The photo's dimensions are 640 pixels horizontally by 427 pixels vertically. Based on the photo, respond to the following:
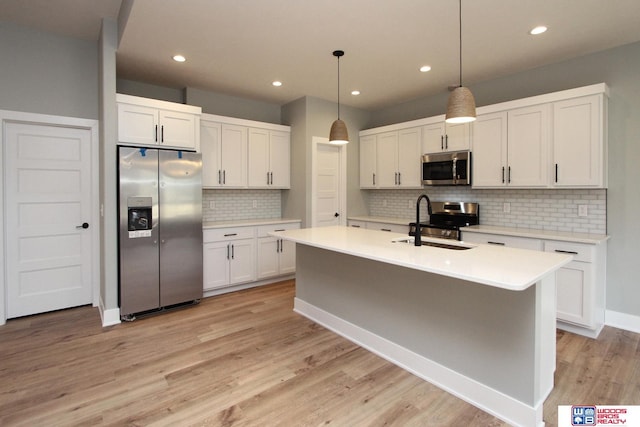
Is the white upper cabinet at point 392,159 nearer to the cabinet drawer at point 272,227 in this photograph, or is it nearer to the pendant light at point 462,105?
the cabinet drawer at point 272,227

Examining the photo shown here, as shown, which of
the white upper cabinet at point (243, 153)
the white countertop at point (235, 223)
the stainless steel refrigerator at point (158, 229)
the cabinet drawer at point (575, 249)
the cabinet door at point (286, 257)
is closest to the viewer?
the cabinet drawer at point (575, 249)

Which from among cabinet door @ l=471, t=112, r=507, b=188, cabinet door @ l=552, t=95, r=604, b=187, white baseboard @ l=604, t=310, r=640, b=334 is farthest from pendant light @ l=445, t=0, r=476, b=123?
white baseboard @ l=604, t=310, r=640, b=334

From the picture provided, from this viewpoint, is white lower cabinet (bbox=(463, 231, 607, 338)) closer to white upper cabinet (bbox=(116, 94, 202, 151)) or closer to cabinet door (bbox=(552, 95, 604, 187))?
cabinet door (bbox=(552, 95, 604, 187))

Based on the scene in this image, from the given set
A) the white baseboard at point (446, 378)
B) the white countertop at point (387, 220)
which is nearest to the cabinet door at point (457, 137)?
the white countertop at point (387, 220)

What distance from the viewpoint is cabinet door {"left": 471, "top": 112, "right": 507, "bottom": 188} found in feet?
12.5

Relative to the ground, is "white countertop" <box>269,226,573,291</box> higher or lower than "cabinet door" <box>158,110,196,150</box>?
lower

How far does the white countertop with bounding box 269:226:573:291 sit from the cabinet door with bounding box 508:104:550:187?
167 centimetres

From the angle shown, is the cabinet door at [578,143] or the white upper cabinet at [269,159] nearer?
the cabinet door at [578,143]

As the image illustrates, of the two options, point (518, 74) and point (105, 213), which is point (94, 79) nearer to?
point (105, 213)

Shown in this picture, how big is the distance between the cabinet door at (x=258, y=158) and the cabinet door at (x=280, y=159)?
0.28ft

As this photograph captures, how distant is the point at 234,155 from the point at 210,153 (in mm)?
343

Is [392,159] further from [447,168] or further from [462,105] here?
[462,105]

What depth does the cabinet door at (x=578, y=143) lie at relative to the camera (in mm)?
3129

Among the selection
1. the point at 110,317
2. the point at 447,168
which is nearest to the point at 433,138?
the point at 447,168
